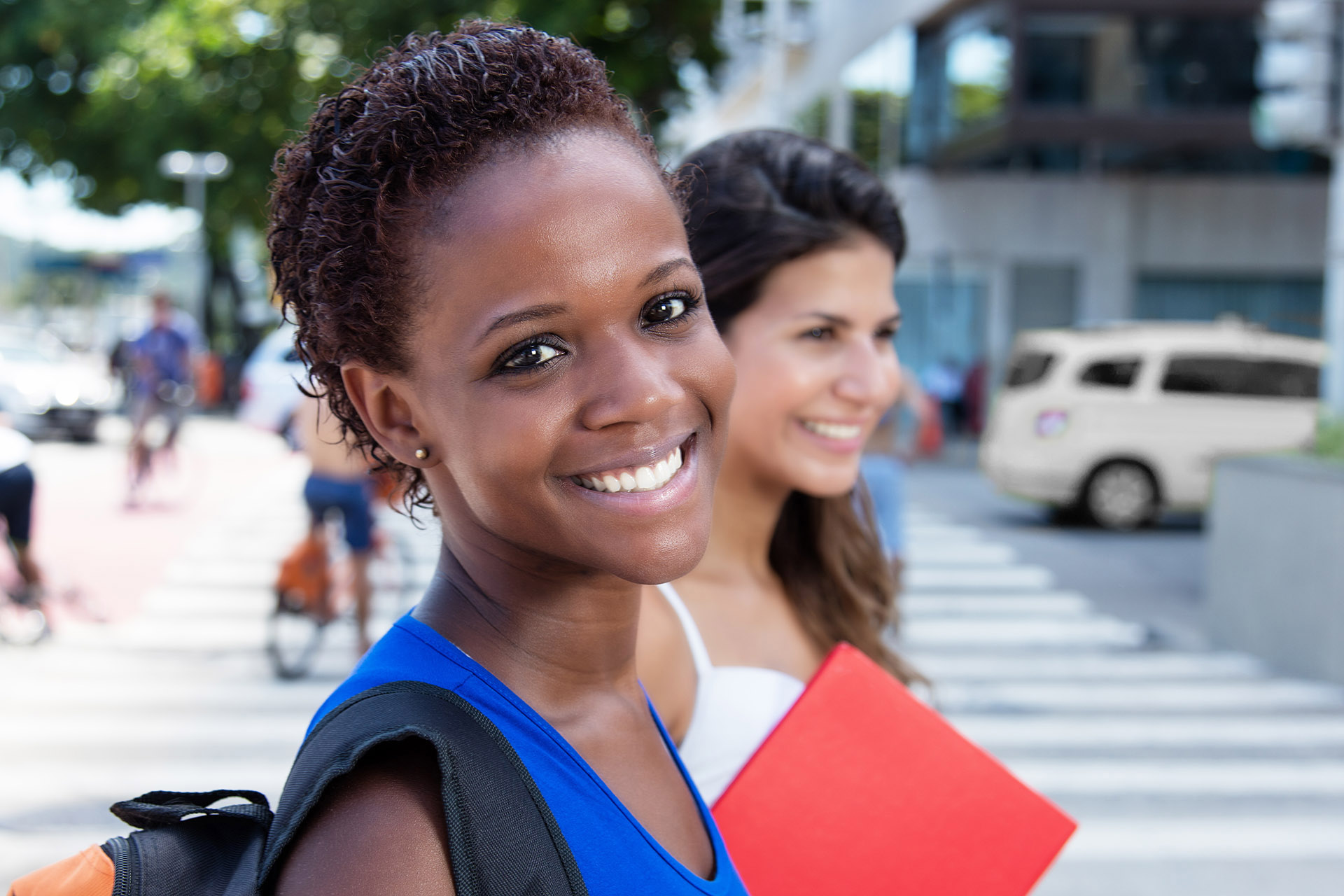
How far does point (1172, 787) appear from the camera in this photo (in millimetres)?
5398

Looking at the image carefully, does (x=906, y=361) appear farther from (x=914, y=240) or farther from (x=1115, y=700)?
(x=1115, y=700)

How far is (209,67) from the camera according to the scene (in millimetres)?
22562

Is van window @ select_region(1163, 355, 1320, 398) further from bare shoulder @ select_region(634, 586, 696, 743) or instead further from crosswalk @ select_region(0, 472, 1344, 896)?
bare shoulder @ select_region(634, 586, 696, 743)

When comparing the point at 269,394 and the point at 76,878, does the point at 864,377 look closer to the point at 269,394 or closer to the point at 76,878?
the point at 76,878

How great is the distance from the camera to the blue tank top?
1.03 metres

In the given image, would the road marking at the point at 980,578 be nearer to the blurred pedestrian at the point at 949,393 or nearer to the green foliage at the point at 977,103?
the green foliage at the point at 977,103

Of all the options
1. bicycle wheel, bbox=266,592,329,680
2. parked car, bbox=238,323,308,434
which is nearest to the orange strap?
bicycle wheel, bbox=266,592,329,680

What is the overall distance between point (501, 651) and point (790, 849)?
0.53 m

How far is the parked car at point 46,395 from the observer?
18.1 metres

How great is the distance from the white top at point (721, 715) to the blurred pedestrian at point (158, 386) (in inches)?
458

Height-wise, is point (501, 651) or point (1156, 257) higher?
point (501, 651)

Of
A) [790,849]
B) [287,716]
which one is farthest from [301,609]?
[790,849]

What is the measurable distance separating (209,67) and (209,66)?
33 millimetres

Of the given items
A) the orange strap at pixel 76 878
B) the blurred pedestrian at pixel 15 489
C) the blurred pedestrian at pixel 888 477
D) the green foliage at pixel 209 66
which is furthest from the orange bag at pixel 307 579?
the green foliage at pixel 209 66
